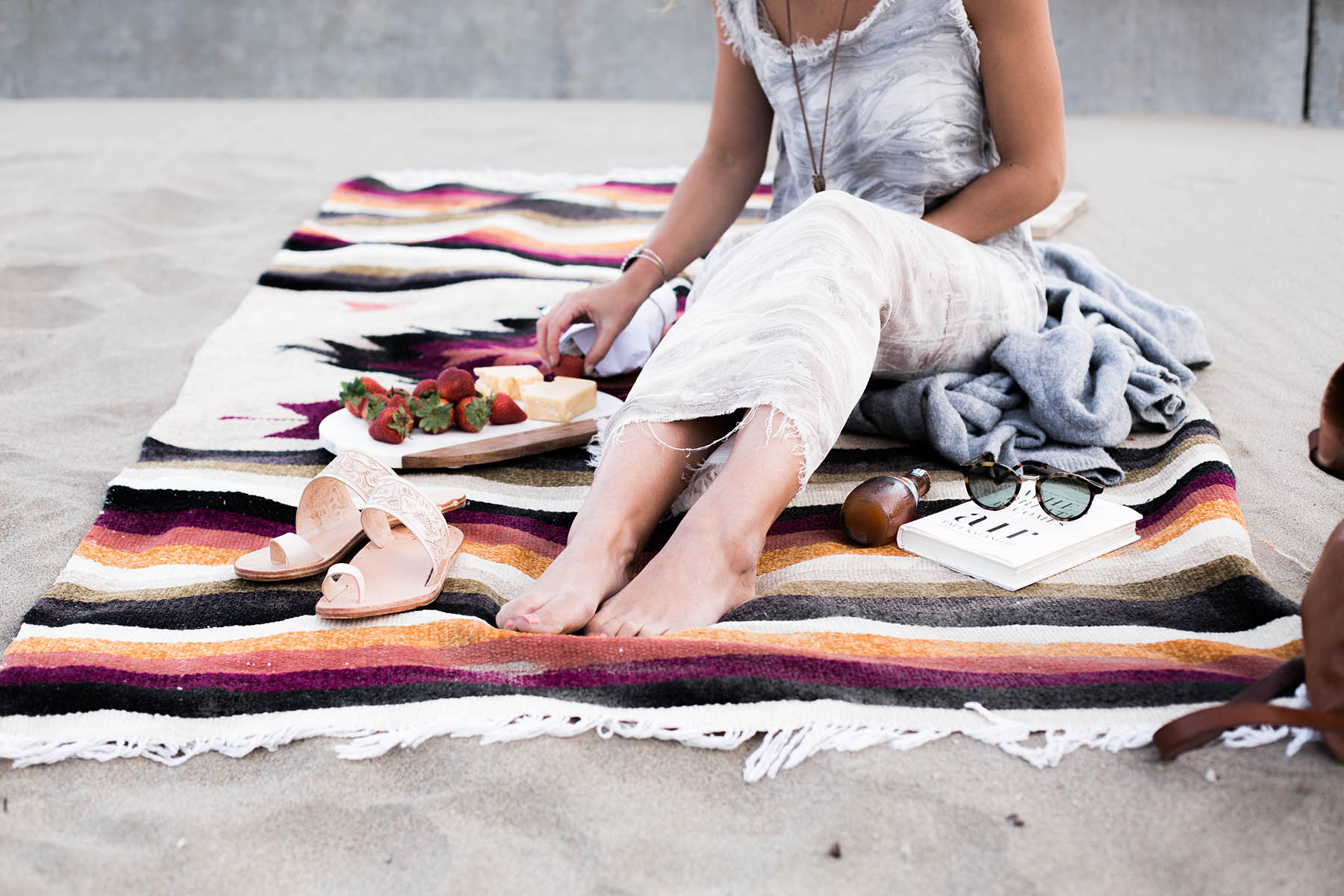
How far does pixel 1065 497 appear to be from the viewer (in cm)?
145

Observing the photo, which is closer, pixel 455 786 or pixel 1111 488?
pixel 455 786

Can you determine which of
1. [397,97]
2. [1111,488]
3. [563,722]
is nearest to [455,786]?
[563,722]

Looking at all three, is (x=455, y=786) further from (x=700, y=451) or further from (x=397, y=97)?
(x=397, y=97)

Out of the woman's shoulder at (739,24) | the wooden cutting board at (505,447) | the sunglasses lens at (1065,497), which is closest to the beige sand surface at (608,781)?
the sunglasses lens at (1065,497)

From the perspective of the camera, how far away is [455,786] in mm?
1033

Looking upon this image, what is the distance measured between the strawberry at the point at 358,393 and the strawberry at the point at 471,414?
0.15 m

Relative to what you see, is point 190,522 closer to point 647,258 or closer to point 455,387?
point 455,387

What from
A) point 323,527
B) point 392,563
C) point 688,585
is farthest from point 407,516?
point 688,585

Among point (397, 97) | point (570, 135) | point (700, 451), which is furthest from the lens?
point (397, 97)

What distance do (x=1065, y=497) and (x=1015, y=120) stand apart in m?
0.64

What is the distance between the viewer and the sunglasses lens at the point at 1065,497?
1446 millimetres

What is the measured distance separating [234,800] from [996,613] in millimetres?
862

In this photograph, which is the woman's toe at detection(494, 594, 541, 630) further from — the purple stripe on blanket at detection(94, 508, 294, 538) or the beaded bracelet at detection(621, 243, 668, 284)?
the beaded bracelet at detection(621, 243, 668, 284)

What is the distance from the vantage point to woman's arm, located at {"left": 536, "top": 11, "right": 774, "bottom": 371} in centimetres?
191
